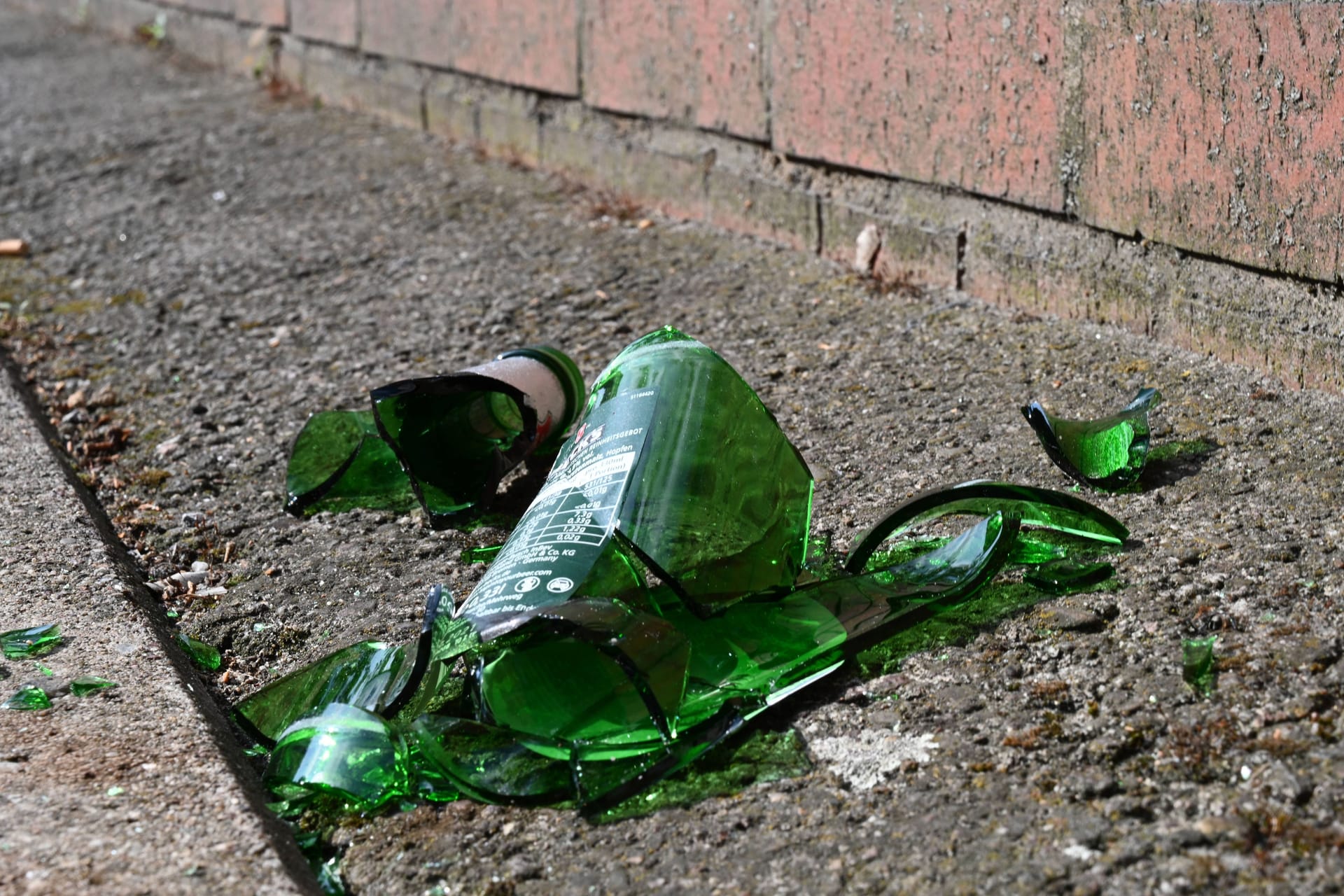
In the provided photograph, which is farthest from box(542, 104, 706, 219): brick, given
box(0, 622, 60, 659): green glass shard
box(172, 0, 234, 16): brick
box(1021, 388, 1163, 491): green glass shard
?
box(172, 0, 234, 16): brick

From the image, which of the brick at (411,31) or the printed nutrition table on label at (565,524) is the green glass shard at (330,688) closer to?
the printed nutrition table on label at (565,524)

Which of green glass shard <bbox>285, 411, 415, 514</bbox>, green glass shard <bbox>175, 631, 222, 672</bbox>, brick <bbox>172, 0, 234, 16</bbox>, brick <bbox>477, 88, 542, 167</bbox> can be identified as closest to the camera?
green glass shard <bbox>175, 631, 222, 672</bbox>

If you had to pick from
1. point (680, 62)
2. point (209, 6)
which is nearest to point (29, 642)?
point (680, 62)

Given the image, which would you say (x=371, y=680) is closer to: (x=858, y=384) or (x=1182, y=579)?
(x=1182, y=579)

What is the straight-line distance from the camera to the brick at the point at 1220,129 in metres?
1.93

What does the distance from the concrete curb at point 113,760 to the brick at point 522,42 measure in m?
2.33

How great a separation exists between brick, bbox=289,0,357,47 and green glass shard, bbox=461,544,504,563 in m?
3.65

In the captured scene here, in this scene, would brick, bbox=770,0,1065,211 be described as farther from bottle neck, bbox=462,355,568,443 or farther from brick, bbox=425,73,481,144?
brick, bbox=425,73,481,144

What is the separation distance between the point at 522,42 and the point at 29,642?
9.41 ft

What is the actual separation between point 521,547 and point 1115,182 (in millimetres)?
1361

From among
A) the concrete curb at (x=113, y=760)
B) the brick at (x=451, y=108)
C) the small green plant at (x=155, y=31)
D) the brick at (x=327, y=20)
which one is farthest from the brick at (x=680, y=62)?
the small green plant at (x=155, y=31)

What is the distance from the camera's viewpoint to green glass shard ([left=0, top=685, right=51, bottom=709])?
152cm

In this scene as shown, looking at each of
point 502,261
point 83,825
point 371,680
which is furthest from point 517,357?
point 502,261

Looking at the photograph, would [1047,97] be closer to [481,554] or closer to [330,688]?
[481,554]
